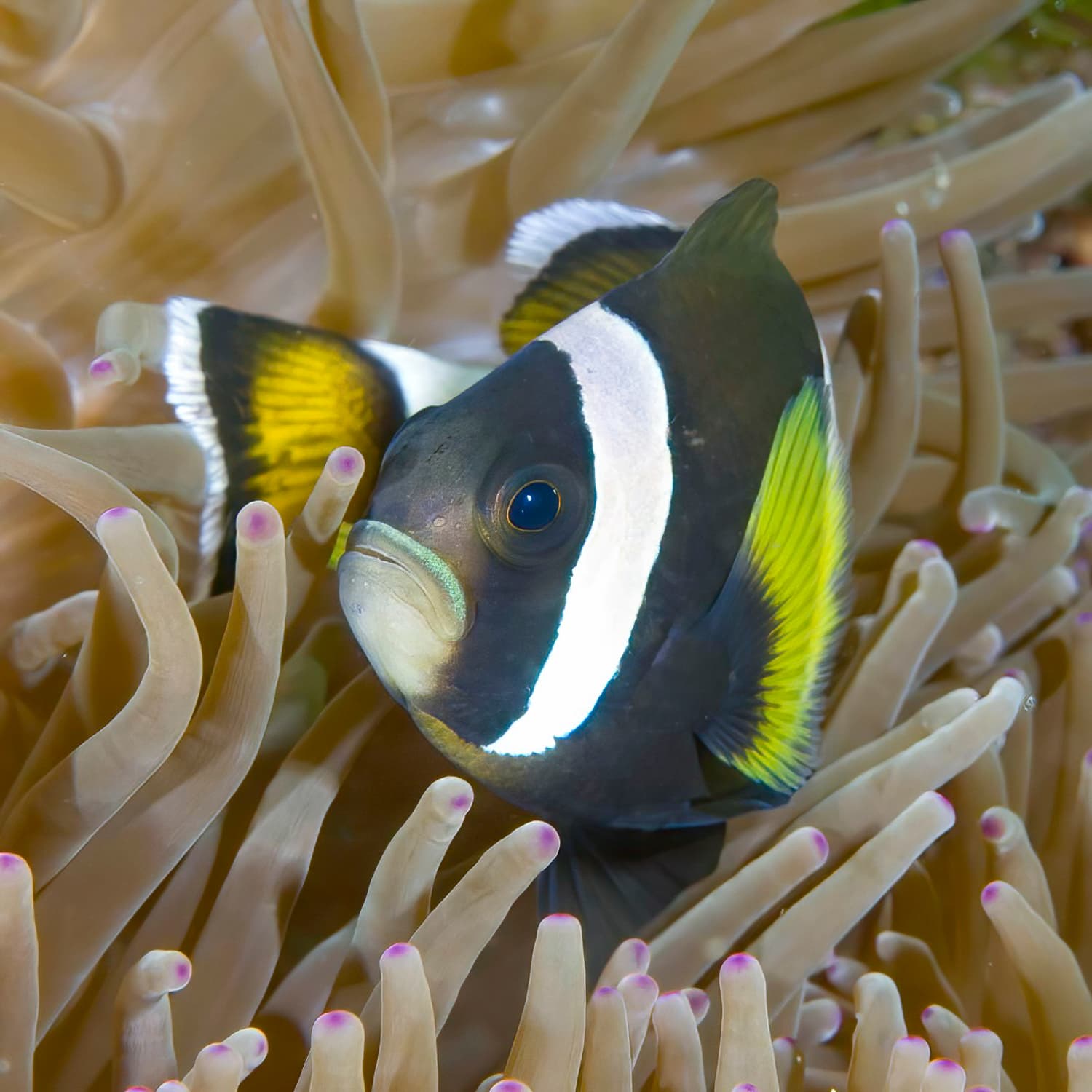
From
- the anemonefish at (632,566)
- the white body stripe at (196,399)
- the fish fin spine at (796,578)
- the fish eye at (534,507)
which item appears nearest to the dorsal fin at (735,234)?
the anemonefish at (632,566)

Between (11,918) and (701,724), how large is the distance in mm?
466

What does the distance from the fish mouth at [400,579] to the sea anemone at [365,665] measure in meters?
0.05

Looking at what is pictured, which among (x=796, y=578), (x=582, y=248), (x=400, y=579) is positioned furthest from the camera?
(x=582, y=248)

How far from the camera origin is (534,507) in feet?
Result: 2.37

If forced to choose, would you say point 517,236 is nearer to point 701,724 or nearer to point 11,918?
point 701,724

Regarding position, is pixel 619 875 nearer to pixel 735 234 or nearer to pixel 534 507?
pixel 534 507

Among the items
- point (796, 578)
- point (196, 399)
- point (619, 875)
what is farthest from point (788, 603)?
point (196, 399)

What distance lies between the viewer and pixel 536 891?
89 centimetres

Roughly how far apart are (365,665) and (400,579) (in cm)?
22

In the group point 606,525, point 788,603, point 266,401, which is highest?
point 266,401

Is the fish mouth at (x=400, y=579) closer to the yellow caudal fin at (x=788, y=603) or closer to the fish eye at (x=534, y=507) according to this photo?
the fish eye at (x=534, y=507)

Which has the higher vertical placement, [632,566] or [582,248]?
[582,248]

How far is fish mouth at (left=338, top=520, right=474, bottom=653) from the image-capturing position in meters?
0.70

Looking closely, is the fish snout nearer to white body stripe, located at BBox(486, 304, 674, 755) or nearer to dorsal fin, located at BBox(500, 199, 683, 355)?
white body stripe, located at BBox(486, 304, 674, 755)
